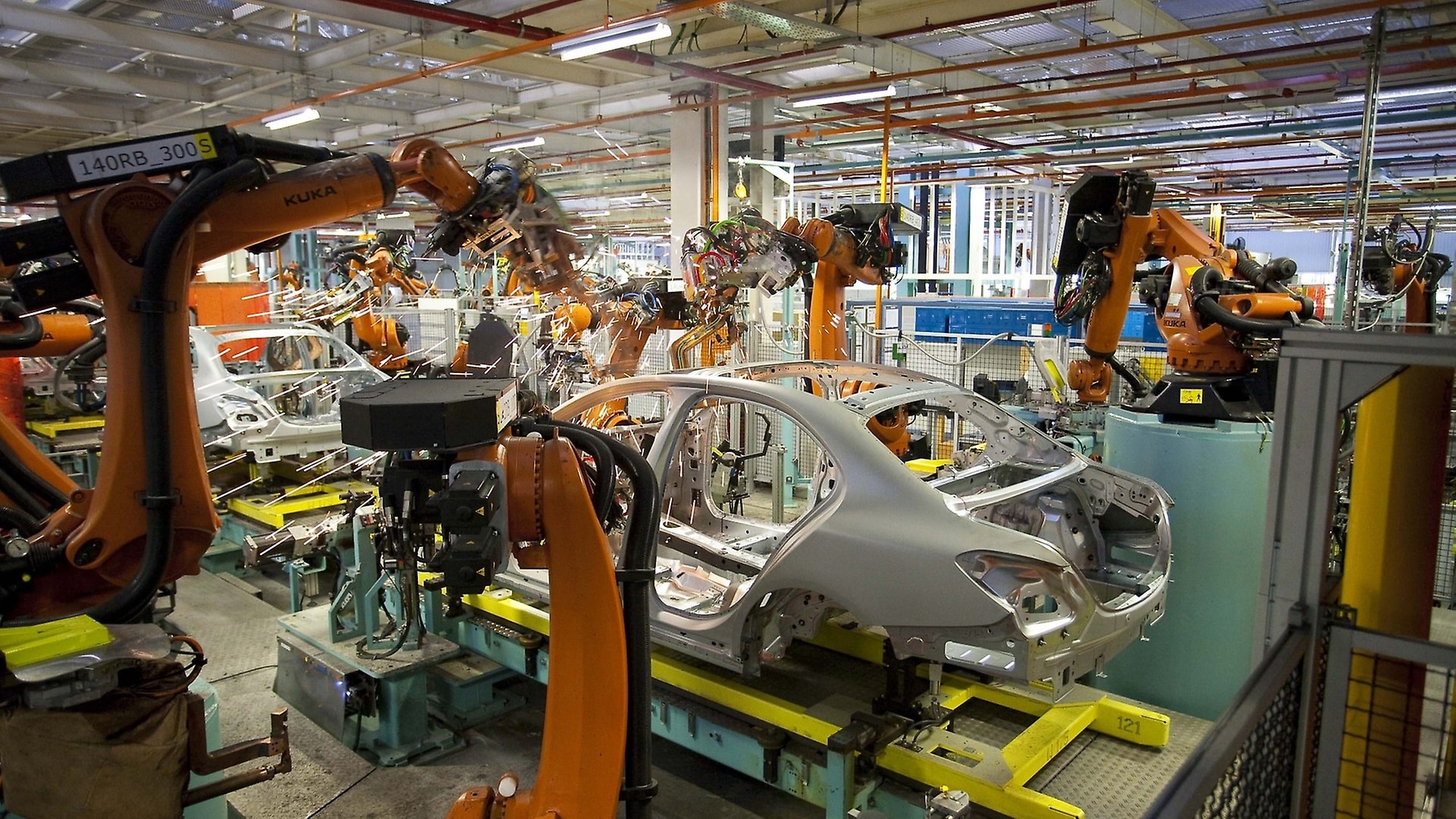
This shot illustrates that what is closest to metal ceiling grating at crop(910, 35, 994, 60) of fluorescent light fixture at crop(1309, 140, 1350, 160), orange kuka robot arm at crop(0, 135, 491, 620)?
fluorescent light fixture at crop(1309, 140, 1350, 160)

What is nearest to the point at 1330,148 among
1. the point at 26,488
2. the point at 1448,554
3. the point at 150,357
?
the point at 1448,554

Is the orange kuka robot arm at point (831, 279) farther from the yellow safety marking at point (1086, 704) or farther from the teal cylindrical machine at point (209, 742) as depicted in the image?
the teal cylindrical machine at point (209, 742)

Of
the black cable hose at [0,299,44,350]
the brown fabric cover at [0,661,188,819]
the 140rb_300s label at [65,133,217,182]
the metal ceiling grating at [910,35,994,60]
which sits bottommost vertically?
the brown fabric cover at [0,661,188,819]

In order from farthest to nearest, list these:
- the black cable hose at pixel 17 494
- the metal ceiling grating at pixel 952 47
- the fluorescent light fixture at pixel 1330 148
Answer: the fluorescent light fixture at pixel 1330 148 → the metal ceiling grating at pixel 952 47 → the black cable hose at pixel 17 494

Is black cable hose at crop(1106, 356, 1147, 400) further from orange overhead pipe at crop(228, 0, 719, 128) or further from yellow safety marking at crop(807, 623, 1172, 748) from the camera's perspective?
orange overhead pipe at crop(228, 0, 719, 128)

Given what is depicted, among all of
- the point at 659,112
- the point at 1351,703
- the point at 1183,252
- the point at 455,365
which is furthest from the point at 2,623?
the point at 659,112

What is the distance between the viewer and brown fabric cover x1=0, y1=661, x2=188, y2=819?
2244 millimetres

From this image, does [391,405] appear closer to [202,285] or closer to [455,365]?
[455,365]

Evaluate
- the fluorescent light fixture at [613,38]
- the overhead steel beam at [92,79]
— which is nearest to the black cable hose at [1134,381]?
the fluorescent light fixture at [613,38]

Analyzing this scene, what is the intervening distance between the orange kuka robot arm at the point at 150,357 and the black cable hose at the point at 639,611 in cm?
115

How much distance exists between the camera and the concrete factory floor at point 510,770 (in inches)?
145

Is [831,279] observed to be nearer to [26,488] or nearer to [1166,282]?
[1166,282]

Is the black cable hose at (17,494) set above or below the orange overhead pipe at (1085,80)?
below

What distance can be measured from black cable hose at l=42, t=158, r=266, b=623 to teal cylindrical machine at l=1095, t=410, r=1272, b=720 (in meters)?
4.36
